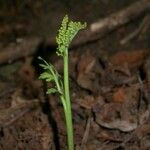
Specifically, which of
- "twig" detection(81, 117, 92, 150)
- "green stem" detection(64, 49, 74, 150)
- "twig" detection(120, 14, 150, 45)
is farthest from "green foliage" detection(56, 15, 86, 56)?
"twig" detection(120, 14, 150, 45)

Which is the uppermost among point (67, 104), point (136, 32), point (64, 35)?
point (136, 32)

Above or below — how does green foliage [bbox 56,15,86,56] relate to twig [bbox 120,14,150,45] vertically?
below

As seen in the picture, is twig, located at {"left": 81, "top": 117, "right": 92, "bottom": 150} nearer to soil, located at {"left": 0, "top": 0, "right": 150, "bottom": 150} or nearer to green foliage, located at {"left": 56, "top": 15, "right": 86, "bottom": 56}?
soil, located at {"left": 0, "top": 0, "right": 150, "bottom": 150}

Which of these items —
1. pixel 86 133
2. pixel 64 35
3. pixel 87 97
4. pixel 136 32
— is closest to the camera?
pixel 64 35

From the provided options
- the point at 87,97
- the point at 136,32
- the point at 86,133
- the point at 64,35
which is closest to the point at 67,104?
the point at 64,35

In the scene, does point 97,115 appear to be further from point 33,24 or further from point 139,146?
point 33,24

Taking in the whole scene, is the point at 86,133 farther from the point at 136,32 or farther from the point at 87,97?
the point at 136,32

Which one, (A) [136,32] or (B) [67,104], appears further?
(A) [136,32]

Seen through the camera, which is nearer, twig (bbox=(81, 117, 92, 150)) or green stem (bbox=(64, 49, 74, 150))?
green stem (bbox=(64, 49, 74, 150))

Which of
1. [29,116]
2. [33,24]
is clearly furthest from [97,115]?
[33,24]
